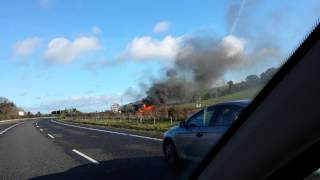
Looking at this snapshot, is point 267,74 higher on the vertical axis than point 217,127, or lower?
higher

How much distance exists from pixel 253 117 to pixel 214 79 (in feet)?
1.78

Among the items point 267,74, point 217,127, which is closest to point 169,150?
point 217,127

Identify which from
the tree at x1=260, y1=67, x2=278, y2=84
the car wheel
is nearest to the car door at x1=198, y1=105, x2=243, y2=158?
the tree at x1=260, y1=67, x2=278, y2=84

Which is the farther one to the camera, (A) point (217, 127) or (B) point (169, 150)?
(B) point (169, 150)

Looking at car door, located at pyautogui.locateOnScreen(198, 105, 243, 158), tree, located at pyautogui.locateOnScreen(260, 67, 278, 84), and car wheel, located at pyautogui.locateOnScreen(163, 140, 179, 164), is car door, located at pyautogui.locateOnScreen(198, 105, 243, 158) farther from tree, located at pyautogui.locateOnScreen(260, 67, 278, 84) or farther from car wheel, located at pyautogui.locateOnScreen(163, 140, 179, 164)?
car wheel, located at pyautogui.locateOnScreen(163, 140, 179, 164)

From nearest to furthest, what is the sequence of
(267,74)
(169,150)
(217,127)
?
1. (267,74)
2. (217,127)
3. (169,150)

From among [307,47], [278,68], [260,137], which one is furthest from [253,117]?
[307,47]

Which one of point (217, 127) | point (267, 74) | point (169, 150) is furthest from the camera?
point (169, 150)

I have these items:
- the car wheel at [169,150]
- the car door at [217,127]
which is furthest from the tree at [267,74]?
the car wheel at [169,150]

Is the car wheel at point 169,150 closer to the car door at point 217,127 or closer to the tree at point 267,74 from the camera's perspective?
the car door at point 217,127

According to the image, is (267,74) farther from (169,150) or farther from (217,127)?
(169,150)

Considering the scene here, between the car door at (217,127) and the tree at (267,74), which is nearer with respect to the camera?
the tree at (267,74)

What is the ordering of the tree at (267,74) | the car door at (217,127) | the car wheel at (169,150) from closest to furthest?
the tree at (267,74), the car door at (217,127), the car wheel at (169,150)

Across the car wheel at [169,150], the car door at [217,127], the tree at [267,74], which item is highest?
the tree at [267,74]
